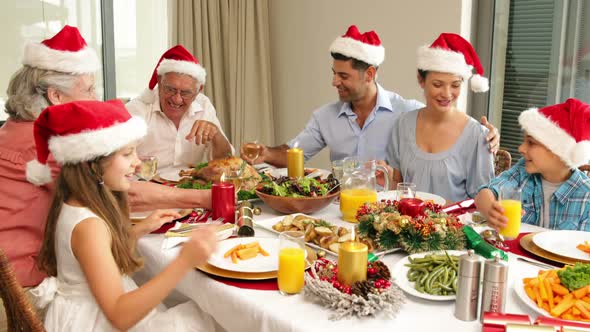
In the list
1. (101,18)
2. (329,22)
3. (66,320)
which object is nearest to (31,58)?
(66,320)

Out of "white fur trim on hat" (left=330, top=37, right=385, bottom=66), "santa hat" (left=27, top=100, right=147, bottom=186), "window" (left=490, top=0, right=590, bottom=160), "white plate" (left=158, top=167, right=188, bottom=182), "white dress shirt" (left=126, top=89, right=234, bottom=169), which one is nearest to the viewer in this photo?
"santa hat" (left=27, top=100, right=147, bottom=186)

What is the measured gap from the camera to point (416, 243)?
4.98ft

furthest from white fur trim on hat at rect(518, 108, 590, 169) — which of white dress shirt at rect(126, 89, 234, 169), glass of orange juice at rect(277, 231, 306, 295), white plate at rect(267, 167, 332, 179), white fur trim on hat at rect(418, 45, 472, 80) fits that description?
white dress shirt at rect(126, 89, 234, 169)

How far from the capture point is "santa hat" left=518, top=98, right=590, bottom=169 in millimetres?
1900

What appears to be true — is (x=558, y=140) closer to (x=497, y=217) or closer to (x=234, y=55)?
(x=497, y=217)

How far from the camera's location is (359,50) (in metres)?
2.84

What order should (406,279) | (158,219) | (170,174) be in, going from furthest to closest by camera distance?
(170,174) < (158,219) < (406,279)

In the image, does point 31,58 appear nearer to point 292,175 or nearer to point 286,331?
point 292,175

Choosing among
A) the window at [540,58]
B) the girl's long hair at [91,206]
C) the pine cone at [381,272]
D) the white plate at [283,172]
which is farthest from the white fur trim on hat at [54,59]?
the window at [540,58]

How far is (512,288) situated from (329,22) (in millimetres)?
3044

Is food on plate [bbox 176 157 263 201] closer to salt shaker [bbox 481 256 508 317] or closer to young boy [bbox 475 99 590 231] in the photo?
young boy [bbox 475 99 590 231]

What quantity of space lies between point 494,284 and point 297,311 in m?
0.43

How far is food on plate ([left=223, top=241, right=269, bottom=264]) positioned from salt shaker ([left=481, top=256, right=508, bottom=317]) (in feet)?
2.00

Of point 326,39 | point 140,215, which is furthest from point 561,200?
point 326,39
